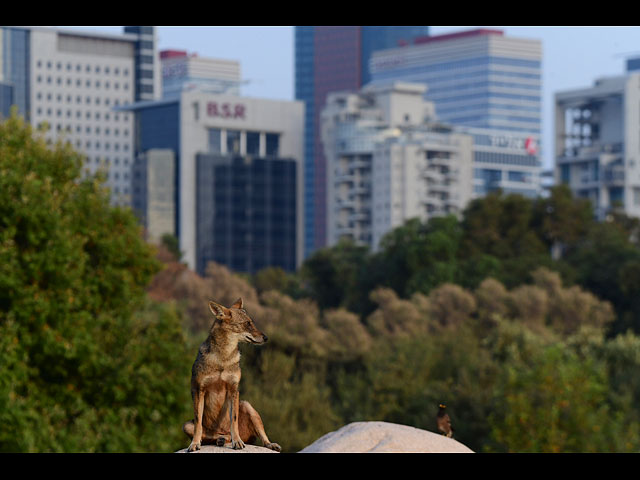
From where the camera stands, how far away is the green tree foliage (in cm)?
3198

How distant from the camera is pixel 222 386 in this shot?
4773 millimetres

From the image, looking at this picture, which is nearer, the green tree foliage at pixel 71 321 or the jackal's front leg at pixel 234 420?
the jackal's front leg at pixel 234 420

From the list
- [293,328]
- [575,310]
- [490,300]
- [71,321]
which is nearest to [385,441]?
[71,321]

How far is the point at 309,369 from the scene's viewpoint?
71.6 meters

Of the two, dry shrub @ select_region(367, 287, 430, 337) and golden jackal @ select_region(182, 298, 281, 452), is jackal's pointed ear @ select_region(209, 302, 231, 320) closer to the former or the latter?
golden jackal @ select_region(182, 298, 281, 452)

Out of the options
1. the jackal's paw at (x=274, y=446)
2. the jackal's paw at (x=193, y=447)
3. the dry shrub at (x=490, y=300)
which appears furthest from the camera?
the dry shrub at (x=490, y=300)

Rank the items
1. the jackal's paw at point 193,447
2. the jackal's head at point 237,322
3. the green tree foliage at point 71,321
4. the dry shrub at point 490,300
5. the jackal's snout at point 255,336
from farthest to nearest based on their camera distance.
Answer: the dry shrub at point 490,300
the green tree foliage at point 71,321
the jackal's paw at point 193,447
the jackal's head at point 237,322
the jackal's snout at point 255,336

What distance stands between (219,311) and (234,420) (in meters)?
0.60

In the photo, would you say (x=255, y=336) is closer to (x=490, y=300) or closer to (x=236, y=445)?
(x=236, y=445)

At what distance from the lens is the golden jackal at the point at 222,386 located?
4.51 m

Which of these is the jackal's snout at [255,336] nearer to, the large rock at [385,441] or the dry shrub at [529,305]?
the large rock at [385,441]

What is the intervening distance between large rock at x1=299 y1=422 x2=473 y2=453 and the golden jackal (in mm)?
2447

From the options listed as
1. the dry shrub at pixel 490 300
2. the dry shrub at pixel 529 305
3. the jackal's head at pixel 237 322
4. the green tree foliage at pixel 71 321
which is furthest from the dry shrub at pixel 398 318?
the jackal's head at pixel 237 322

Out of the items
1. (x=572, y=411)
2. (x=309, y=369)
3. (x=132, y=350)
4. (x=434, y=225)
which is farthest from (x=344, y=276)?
(x=132, y=350)
